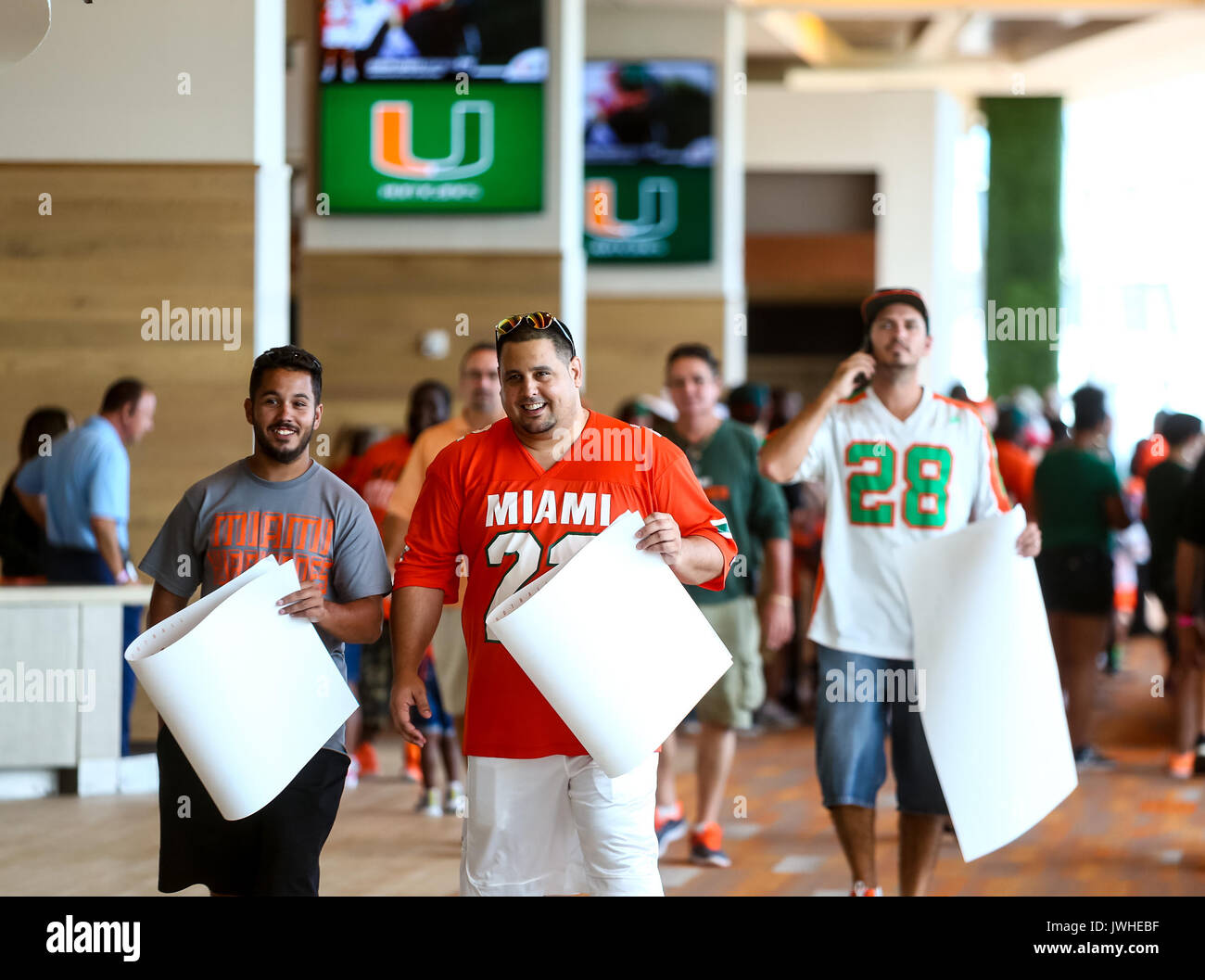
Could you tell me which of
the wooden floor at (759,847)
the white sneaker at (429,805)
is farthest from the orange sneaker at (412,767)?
the white sneaker at (429,805)

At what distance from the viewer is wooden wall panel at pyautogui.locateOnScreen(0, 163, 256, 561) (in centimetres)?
645

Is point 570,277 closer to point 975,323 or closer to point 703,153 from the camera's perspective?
point 703,153

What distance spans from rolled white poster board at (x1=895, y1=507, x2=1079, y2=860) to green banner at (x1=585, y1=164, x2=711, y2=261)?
836 centimetres

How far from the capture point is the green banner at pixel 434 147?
8.92 metres

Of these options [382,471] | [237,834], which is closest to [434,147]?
[382,471]

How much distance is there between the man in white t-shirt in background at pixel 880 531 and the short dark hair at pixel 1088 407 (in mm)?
3067

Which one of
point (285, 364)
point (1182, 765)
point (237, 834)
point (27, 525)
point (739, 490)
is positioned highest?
point (285, 364)

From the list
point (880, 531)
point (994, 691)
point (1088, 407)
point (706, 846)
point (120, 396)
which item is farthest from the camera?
point (1088, 407)

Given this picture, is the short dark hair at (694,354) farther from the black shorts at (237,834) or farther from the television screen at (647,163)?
the television screen at (647,163)

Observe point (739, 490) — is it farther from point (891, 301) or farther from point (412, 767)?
point (412, 767)

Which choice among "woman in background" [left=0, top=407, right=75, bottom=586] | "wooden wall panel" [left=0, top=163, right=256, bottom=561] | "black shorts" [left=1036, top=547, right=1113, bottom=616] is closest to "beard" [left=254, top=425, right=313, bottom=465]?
"wooden wall panel" [left=0, top=163, right=256, bottom=561]

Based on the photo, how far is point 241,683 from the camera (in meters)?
2.93

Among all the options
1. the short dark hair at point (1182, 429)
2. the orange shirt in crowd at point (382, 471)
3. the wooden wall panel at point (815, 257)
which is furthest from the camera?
the wooden wall panel at point (815, 257)

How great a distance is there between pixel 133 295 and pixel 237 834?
4.03 m
